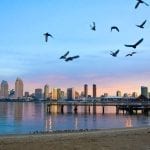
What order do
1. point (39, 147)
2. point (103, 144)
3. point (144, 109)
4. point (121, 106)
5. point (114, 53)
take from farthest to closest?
point (121, 106)
point (144, 109)
point (103, 144)
point (39, 147)
point (114, 53)

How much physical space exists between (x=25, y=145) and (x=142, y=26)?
11.0 metres

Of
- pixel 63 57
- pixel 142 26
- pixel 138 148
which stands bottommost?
pixel 138 148

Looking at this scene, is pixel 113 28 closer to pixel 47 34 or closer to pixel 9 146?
pixel 47 34

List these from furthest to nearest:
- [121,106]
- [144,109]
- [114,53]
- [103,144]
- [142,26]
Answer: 1. [121,106]
2. [144,109]
3. [103,144]
4. [114,53]
5. [142,26]

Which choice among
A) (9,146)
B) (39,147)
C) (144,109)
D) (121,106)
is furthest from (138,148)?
(121,106)

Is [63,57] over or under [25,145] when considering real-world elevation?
over

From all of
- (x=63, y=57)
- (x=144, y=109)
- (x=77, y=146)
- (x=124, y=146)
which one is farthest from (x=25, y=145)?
(x=144, y=109)

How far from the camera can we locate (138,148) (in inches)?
1070

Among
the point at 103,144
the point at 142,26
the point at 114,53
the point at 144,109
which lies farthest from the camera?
the point at 144,109

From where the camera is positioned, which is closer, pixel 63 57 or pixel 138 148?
pixel 63 57

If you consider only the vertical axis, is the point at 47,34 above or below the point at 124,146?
above

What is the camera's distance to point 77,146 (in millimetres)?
27938

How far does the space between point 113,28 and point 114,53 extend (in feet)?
4.81

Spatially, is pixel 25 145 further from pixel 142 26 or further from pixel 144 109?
pixel 144 109
